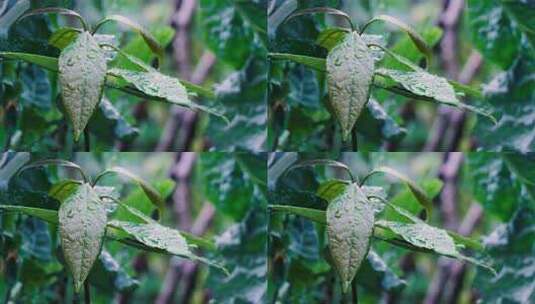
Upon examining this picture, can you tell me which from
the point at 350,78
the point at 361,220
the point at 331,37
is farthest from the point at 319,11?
the point at 361,220

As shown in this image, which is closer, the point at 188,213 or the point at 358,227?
the point at 358,227

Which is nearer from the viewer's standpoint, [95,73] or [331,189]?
[95,73]

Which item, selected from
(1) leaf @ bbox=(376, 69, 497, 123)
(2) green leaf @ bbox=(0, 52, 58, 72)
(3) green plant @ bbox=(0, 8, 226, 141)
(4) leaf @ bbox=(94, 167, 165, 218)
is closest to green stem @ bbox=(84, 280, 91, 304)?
(4) leaf @ bbox=(94, 167, 165, 218)

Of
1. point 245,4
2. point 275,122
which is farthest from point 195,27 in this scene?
point 275,122

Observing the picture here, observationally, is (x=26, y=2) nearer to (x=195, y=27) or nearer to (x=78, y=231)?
(x=195, y=27)

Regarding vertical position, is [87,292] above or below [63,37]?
below

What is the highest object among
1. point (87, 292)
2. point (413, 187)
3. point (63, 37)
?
point (63, 37)

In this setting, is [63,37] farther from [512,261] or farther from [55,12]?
[512,261]
